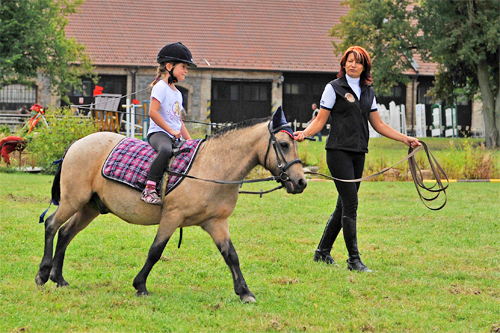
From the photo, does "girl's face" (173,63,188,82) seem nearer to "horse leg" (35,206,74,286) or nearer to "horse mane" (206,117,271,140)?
"horse mane" (206,117,271,140)

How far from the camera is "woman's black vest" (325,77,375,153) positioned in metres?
7.12

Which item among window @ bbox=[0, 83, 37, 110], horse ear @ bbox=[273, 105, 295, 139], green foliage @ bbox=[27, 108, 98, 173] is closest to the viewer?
horse ear @ bbox=[273, 105, 295, 139]

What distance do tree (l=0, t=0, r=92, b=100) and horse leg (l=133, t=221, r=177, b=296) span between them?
2141 cm

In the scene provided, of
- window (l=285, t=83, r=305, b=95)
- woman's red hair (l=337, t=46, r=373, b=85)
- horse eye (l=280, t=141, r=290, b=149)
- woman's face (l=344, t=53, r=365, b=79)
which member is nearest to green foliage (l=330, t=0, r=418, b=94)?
window (l=285, t=83, r=305, b=95)

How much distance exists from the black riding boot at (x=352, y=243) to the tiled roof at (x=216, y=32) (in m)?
27.5

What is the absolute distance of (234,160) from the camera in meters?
6.02

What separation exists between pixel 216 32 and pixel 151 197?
3205 centimetres

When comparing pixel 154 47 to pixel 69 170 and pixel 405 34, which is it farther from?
pixel 69 170

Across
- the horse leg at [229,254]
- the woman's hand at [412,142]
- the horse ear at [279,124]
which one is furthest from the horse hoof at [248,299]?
the woman's hand at [412,142]

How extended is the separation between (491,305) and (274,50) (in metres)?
31.3

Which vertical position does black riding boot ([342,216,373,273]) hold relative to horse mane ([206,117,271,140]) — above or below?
below

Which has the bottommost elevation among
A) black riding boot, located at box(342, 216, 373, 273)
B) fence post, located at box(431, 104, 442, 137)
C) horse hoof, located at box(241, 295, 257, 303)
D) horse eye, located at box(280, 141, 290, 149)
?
horse hoof, located at box(241, 295, 257, 303)

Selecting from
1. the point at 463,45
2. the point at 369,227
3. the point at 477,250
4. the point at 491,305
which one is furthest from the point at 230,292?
the point at 463,45

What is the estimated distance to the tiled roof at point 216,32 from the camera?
1362 inches
